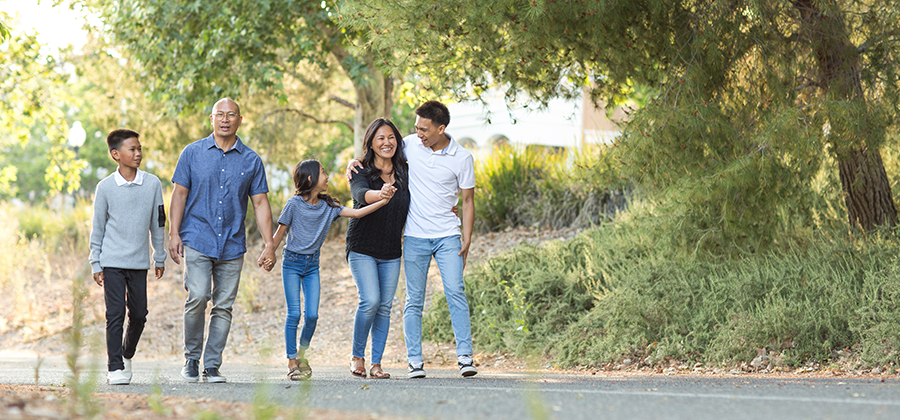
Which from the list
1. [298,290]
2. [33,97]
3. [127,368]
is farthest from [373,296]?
[33,97]

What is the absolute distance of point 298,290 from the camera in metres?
5.80

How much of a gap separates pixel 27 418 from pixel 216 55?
25.4ft

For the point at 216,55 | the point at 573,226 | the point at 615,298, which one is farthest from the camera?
the point at 573,226

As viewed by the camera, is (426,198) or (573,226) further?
(573,226)

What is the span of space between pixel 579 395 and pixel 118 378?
3070 mm

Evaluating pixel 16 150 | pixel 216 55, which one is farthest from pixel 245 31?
pixel 16 150

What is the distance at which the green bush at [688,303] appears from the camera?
21.0ft

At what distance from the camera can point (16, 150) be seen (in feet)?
137

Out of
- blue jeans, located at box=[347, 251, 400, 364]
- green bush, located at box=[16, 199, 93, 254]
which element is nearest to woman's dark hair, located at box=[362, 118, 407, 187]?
blue jeans, located at box=[347, 251, 400, 364]

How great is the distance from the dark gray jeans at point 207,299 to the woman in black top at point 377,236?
84 centimetres

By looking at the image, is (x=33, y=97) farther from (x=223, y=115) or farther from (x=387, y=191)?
(x=387, y=191)

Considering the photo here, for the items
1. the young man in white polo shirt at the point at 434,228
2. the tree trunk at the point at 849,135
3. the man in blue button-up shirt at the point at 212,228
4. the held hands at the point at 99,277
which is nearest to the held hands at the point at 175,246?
the man in blue button-up shirt at the point at 212,228

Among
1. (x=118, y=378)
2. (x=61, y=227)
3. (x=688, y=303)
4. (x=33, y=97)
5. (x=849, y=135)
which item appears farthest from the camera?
(x=61, y=227)

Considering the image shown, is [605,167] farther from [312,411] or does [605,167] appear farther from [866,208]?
[312,411]
